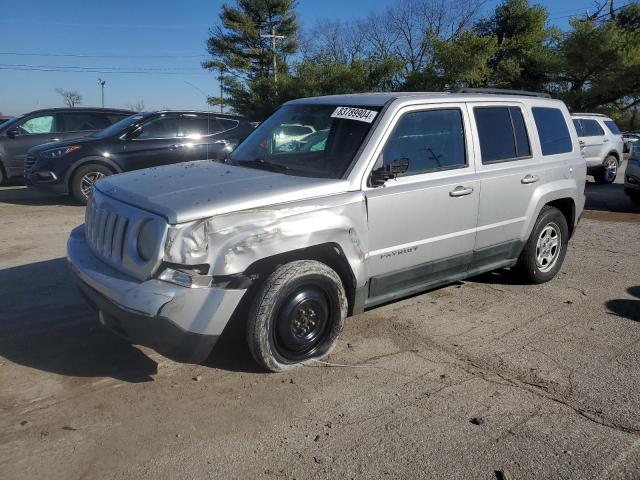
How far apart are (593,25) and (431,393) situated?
29649 millimetres

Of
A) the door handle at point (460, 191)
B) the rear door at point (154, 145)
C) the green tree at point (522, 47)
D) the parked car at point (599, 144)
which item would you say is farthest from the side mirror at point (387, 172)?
the green tree at point (522, 47)

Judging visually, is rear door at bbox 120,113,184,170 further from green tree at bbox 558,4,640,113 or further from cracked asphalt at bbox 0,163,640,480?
green tree at bbox 558,4,640,113

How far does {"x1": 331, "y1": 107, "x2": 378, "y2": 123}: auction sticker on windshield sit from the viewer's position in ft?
13.5

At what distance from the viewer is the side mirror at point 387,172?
3885mm

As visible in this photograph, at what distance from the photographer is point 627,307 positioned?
5117mm

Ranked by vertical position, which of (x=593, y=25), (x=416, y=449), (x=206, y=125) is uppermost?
(x=593, y=25)

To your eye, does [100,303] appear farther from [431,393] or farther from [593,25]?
[593,25]

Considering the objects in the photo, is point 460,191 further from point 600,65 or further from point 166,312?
point 600,65

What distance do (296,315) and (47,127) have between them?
10.9 metres

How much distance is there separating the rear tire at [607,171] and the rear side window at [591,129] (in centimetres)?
73

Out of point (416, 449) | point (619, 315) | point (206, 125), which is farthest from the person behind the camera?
point (206, 125)

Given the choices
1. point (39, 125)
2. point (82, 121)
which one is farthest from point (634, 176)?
point (39, 125)

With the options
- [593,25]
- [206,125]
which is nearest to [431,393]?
[206,125]

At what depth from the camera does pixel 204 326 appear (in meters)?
3.19
